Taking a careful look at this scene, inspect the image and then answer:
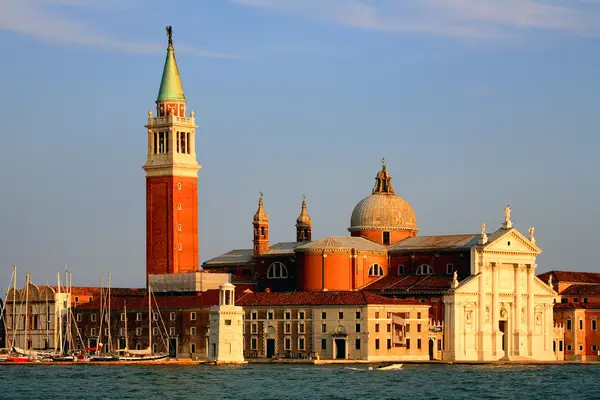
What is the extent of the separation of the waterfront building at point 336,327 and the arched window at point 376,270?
7571 millimetres

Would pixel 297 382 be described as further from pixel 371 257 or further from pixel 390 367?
pixel 371 257

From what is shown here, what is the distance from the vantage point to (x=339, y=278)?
12244cm

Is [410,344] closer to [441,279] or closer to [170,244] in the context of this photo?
[441,279]

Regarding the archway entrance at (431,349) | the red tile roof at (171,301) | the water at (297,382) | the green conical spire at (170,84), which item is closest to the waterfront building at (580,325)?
the water at (297,382)

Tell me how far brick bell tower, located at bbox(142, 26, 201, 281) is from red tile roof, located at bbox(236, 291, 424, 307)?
7952 millimetres

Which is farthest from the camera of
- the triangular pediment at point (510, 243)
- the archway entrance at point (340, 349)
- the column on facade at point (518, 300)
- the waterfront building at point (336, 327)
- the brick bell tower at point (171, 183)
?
the brick bell tower at point (171, 183)

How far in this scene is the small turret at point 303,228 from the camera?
431ft

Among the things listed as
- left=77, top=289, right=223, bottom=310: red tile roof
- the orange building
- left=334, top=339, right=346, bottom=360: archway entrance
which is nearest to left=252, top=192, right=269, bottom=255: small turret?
the orange building

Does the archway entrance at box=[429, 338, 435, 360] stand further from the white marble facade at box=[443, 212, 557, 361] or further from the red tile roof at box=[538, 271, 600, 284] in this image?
the red tile roof at box=[538, 271, 600, 284]

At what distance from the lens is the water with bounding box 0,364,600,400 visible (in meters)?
87.8

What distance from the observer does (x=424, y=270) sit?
404 feet

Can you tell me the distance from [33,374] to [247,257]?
3049cm

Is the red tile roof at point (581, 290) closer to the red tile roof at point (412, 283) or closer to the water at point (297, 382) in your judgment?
the red tile roof at point (412, 283)

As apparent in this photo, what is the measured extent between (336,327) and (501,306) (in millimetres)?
11886
